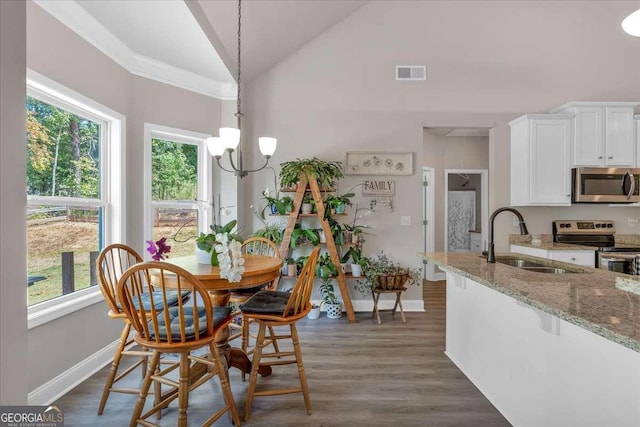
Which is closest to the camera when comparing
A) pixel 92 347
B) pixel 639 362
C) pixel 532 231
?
pixel 639 362

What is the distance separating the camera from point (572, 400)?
144 centimetres

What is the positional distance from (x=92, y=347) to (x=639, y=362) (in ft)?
10.5

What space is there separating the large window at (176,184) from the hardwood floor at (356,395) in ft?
4.52

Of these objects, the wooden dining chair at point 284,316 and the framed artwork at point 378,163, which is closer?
the wooden dining chair at point 284,316

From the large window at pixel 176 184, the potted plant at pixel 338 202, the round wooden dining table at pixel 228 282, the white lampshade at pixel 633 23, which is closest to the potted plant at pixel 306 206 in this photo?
the potted plant at pixel 338 202

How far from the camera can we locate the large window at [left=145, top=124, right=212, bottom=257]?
10.6 ft

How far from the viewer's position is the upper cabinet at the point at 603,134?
3680mm

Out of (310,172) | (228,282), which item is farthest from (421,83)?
(228,282)

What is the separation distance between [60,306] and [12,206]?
1.78 meters

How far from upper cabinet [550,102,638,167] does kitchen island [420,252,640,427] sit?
7.44ft

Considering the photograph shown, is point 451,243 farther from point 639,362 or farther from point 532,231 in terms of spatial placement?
point 639,362

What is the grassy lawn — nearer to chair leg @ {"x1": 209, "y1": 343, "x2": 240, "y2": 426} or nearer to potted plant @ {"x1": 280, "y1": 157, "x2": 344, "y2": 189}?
chair leg @ {"x1": 209, "y1": 343, "x2": 240, "y2": 426}

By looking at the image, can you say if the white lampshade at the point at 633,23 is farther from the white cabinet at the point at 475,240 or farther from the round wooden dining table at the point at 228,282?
the white cabinet at the point at 475,240

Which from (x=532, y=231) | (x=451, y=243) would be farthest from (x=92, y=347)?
(x=451, y=243)
